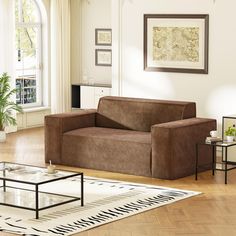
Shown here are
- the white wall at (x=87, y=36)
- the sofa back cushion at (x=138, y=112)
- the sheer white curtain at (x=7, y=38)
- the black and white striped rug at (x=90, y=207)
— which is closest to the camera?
the black and white striped rug at (x=90, y=207)

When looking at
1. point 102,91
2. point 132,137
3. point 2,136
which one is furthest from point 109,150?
point 102,91

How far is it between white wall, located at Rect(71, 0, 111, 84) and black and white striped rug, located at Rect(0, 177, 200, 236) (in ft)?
16.1

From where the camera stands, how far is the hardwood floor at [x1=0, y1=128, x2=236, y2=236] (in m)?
6.58

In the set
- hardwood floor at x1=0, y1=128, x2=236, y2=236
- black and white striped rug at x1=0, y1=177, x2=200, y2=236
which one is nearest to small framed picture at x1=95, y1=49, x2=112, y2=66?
hardwood floor at x1=0, y1=128, x2=236, y2=236

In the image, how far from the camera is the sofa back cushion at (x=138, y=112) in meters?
9.59

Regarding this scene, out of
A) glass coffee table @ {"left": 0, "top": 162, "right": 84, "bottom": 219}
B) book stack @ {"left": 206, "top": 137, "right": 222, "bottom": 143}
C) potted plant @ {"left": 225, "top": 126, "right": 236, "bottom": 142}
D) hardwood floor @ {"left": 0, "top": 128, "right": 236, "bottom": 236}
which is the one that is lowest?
hardwood floor @ {"left": 0, "top": 128, "right": 236, "bottom": 236}

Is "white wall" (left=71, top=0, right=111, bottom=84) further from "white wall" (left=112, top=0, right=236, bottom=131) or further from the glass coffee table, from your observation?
the glass coffee table

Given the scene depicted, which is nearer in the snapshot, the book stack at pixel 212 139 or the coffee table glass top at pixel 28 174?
the coffee table glass top at pixel 28 174

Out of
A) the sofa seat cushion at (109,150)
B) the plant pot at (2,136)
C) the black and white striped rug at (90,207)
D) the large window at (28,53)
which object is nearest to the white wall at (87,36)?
the large window at (28,53)

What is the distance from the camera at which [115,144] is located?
30.1 ft

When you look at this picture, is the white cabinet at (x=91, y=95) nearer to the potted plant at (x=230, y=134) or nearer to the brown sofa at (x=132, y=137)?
the brown sofa at (x=132, y=137)

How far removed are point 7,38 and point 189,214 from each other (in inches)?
240

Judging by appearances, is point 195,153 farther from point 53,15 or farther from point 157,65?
point 53,15

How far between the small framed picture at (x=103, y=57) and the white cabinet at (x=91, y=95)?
0.60 meters
